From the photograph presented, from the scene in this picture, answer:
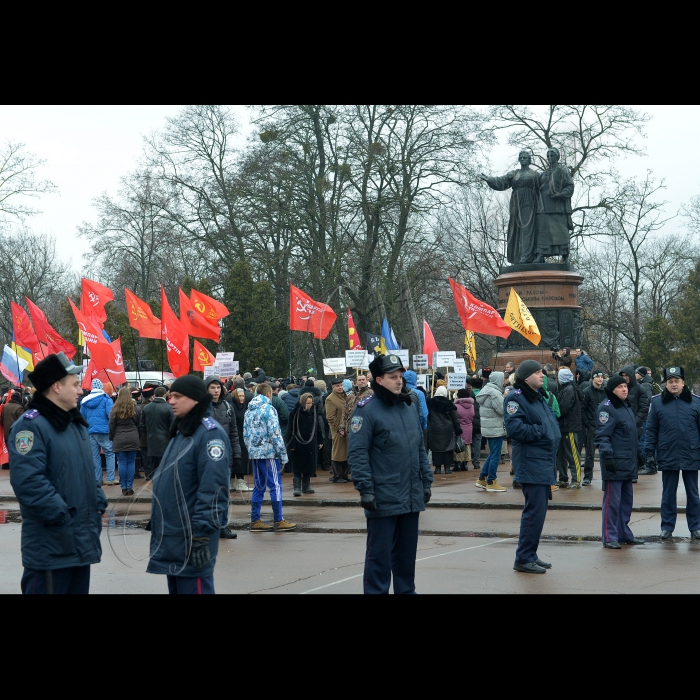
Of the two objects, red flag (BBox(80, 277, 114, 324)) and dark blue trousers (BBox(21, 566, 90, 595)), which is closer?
dark blue trousers (BBox(21, 566, 90, 595))

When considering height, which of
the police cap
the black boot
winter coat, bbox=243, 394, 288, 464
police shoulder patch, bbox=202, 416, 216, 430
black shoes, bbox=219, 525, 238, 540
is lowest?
black shoes, bbox=219, 525, 238, 540

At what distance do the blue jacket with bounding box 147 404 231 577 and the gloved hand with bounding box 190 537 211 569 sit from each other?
3cm

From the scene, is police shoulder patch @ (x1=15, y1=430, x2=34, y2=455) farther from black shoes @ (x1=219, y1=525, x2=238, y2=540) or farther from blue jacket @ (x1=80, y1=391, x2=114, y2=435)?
blue jacket @ (x1=80, y1=391, x2=114, y2=435)

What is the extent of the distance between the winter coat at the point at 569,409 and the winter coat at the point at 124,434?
22.0ft

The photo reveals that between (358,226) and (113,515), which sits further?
(358,226)

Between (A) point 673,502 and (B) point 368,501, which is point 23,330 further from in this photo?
(B) point 368,501

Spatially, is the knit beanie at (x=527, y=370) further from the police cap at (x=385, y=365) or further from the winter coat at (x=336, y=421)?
the winter coat at (x=336, y=421)

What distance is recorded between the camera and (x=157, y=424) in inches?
592

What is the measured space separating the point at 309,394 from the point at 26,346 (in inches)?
337

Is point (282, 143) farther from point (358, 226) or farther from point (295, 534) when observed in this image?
point (295, 534)

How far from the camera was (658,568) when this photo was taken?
8680 millimetres

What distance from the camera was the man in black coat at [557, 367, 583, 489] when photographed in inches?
594

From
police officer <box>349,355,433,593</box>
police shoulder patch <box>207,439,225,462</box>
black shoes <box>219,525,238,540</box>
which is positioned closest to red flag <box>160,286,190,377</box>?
black shoes <box>219,525,238,540</box>
